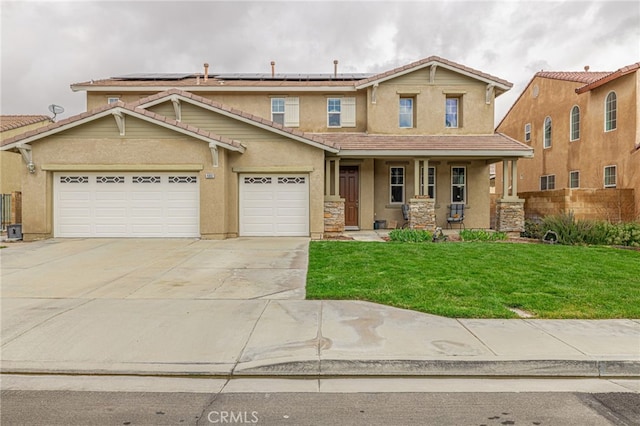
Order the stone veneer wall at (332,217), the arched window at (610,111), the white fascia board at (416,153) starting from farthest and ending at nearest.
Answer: the arched window at (610,111) < the white fascia board at (416,153) < the stone veneer wall at (332,217)

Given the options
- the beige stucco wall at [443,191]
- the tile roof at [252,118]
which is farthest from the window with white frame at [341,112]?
the tile roof at [252,118]

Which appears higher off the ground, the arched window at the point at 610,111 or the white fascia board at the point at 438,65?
the white fascia board at the point at 438,65

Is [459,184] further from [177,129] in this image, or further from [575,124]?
[177,129]

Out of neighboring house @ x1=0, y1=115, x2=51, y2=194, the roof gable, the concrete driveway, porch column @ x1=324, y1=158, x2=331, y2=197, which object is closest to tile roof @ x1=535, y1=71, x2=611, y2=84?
porch column @ x1=324, y1=158, x2=331, y2=197

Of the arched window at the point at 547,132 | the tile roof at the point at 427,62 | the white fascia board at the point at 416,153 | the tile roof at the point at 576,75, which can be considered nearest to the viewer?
the white fascia board at the point at 416,153

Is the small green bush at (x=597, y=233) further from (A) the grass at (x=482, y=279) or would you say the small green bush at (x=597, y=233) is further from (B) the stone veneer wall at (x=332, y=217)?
(B) the stone veneer wall at (x=332, y=217)

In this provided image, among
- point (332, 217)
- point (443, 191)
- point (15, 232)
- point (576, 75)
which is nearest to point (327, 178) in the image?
point (332, 217)

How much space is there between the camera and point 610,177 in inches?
733

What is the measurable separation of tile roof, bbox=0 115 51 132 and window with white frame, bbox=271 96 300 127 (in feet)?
48.0

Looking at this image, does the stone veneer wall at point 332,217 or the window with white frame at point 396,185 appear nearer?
the stone veneer wall at point 332,217

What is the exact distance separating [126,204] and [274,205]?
5071mm

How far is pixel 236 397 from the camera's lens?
157 inches

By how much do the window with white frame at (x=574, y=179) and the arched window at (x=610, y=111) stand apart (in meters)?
2.67

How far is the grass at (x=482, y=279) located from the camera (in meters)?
6.61
